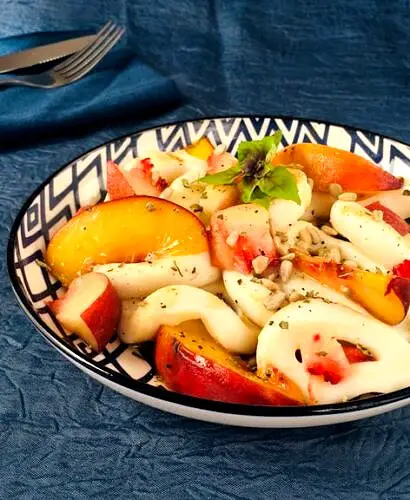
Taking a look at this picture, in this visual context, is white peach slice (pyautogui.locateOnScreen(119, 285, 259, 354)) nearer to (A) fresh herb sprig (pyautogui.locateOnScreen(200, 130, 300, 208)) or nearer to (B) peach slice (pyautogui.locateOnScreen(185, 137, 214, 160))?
(A) fresh herb sprig (pyautogui.locateOnScreen(200, 130, 300, 208))

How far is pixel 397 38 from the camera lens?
2492mm

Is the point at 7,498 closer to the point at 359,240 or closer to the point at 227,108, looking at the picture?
the point at 359,240

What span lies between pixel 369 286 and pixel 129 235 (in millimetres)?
360

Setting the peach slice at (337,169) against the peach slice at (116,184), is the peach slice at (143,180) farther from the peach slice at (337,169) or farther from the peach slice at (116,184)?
the peach slice at (337,169)

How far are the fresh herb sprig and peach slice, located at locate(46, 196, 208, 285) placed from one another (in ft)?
0.29

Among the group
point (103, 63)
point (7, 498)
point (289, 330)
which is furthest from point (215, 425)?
point (103, 63)

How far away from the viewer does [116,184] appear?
4.60 ft

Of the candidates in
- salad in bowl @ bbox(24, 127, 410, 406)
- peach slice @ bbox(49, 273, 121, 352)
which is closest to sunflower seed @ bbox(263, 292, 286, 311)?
salad in bowl @ bbox(24, 127, 410, 406)

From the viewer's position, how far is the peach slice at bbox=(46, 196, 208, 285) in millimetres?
1215

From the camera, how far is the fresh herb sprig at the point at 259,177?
1236 millimetres

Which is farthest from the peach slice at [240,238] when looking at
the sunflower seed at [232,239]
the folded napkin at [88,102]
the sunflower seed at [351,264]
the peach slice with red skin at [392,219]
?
the folded napkin at [88,102]

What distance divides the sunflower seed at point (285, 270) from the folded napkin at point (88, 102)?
1.00 metres

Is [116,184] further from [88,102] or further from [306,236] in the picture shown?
[88,102]

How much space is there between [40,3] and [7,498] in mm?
1909
